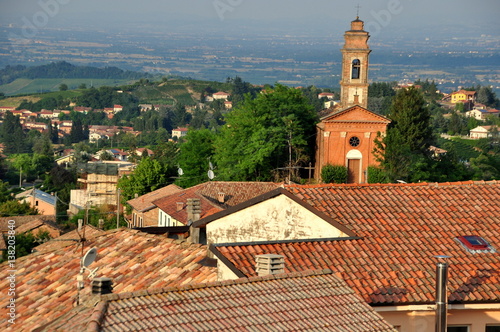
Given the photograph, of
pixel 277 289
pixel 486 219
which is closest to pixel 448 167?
pixel 486 219

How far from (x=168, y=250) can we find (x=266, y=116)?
42443 mm

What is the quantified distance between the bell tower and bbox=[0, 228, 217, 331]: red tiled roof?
42696mm

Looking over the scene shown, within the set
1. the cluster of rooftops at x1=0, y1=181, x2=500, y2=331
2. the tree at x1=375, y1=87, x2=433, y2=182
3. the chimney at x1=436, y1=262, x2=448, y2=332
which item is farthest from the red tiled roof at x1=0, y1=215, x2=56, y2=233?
the chimney at x1=436, y1=262, x2=448, y2=332

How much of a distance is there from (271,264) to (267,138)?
1785 inches

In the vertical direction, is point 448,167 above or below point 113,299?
below

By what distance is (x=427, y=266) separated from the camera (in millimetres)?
14297

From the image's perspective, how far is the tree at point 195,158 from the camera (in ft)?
210

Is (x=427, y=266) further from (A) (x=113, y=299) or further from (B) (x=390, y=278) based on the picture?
(A) (x=113, y=299)

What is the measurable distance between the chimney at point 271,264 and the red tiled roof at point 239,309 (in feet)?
2.63

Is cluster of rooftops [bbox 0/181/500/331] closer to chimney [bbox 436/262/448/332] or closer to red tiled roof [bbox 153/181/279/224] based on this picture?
chimney [bbox 436/262/448/332]

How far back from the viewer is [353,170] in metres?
59.5

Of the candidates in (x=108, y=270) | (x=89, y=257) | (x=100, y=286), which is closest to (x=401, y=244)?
(x=89, y=257)

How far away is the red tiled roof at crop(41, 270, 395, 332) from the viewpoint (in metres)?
10.3

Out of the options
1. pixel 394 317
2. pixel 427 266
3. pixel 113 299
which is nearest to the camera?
pixel 113 299
